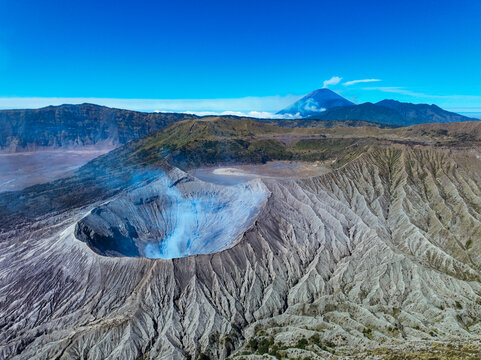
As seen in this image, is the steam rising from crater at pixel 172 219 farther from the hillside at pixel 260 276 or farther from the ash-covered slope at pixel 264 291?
the ash-covered slope at pixel 264 291

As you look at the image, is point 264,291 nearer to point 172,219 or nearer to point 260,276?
point 260,276

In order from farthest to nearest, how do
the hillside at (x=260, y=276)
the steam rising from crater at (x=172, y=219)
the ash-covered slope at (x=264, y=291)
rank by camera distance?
the steam rising from crater at (x=172, y=219), the hillside at (x=260, y=276), the ash-covered slope at (x=264, y=291)

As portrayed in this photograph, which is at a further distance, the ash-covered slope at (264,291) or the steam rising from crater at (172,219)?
the steam rising from crater at (172,219)

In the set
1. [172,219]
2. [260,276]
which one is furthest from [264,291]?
[172,219]

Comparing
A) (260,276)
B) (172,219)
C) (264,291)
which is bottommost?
(264,291)

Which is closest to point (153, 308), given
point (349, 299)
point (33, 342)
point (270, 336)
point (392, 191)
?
point (33, 342)

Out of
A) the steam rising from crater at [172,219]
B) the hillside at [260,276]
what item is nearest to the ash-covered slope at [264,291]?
the hillside at [260,276]
